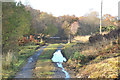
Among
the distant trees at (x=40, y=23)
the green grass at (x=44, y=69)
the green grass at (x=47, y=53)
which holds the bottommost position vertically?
the green grass at (x=44, y=69)

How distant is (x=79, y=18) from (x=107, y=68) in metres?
16.5

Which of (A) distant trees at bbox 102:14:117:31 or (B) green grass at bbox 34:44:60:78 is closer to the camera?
(B) green grass at bbox 34:44:60:78

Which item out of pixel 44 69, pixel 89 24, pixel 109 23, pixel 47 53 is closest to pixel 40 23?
pixel 89 24

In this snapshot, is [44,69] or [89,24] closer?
[44,69]

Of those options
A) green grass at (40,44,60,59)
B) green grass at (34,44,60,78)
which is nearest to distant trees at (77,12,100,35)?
green grass at (40,44,60,59)

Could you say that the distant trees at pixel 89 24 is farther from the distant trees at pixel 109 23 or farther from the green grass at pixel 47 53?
the green grass at pixel 47 53

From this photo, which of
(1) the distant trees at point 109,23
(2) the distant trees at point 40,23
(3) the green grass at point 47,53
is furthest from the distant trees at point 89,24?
(3) the green grass at point 47,53

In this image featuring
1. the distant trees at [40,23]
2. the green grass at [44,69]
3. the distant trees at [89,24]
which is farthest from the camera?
the distant trees at [89,24]

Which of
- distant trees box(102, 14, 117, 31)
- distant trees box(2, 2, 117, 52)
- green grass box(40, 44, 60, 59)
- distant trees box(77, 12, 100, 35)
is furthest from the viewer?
distant trees box(77, 12, 100, 35)

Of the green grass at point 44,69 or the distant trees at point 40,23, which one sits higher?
the distant trees at point 40,23

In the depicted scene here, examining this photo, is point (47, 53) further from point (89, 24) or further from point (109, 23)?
point (109, 23)

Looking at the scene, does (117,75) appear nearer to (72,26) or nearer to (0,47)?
(0,47)

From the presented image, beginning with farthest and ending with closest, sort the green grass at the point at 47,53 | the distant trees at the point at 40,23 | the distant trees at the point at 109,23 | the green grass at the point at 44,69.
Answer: the distant trees at the point at 109,23 → the green grass at the point at 47,53 → the distant trees at the point at 40,23 → the green grass at the point at 44,69

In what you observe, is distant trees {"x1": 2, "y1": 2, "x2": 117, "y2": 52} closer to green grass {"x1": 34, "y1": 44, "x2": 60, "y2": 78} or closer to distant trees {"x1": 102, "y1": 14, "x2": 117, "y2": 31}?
distant trees {"x1": 102, "y1": 14, "x2": 117, "y2": 31}
